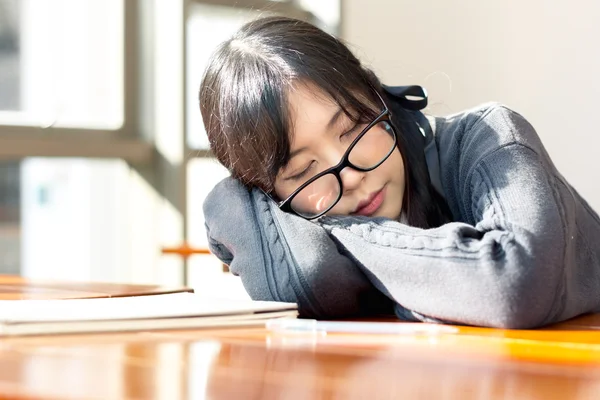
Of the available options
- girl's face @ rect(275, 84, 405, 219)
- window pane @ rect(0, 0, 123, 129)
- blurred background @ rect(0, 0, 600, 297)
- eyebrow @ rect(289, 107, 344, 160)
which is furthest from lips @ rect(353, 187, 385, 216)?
window pane @ rect(0, 0, 123, 129)

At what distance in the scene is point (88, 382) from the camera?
0.49m

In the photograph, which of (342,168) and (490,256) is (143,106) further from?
(490,256)

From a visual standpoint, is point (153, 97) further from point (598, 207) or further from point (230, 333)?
point (230, 333)

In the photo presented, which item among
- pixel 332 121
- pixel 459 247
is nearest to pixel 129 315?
pixel 459 247

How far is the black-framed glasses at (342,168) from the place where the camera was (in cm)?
103

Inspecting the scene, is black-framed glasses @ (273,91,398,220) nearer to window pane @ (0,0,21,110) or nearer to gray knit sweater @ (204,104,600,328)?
gray knit sweater @ (204,104,600,328)

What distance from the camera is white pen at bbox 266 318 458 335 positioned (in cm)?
74

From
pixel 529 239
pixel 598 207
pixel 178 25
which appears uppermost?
pixel 178 25

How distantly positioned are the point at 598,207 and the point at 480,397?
261 cm

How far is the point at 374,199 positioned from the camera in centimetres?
108

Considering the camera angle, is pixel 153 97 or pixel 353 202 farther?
pixel 153 97

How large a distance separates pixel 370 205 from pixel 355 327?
33 cm

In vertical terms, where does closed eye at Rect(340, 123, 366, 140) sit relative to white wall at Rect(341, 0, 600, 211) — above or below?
below

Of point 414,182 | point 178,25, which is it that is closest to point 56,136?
point 178,25
